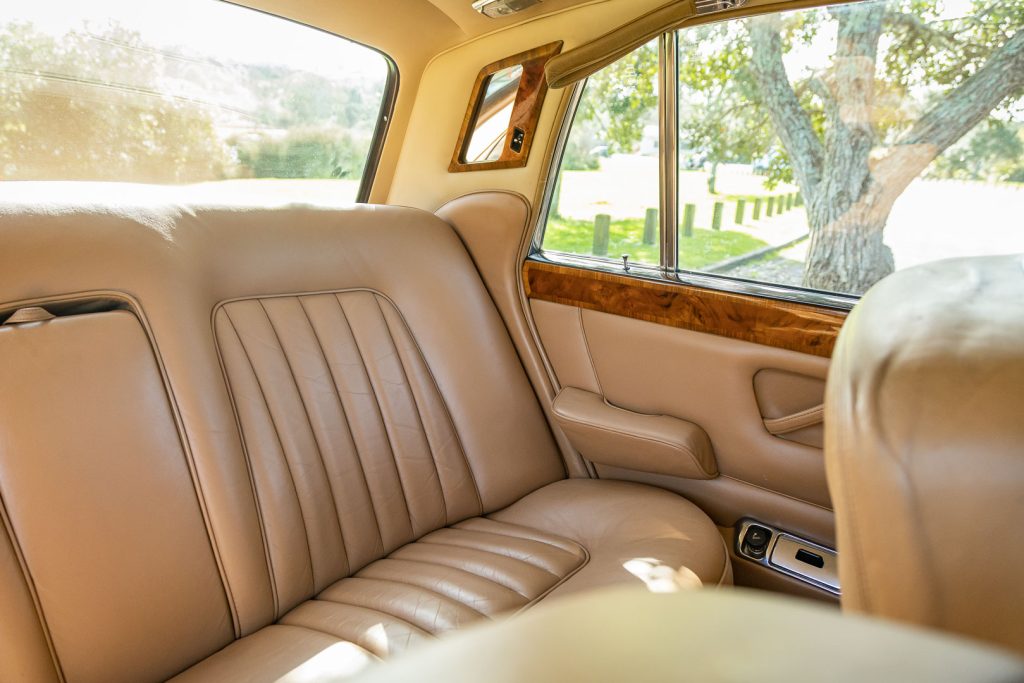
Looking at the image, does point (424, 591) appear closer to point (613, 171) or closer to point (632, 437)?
point (632, 437)

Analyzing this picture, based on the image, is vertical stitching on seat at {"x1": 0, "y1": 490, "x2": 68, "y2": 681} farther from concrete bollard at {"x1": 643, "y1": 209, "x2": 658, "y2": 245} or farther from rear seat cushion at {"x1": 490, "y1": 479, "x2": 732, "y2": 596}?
concrete bollard at {"x1": 643, "y1": 209, "x2": 658, "y2": 245}

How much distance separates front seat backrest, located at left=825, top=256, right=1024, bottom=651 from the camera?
1.64 ft

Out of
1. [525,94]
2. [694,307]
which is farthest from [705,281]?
[525,94]

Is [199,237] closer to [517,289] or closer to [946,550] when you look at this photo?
[517,289]

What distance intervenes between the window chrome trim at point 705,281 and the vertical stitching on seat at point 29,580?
4.42ft

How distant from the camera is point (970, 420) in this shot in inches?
19.9

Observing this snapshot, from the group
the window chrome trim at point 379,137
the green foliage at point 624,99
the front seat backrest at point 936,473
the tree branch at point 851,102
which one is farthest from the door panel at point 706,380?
the front seat backrest at point 936,473

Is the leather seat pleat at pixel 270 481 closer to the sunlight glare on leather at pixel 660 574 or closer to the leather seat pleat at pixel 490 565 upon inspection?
the leather seat pleat at pixel 490 565

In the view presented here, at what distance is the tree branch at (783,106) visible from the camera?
153 cm

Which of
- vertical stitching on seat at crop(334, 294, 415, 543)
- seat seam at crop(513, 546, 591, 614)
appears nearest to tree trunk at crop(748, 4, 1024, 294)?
seat seam at crop(513, 546, 591, 614)

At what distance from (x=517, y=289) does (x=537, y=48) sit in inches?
27.3

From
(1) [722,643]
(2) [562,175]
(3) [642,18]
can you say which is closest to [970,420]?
(1) [722,643]

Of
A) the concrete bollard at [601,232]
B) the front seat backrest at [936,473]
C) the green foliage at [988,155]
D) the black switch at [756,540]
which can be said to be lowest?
the black switch at [756,540]

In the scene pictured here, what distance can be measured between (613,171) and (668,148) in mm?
195
